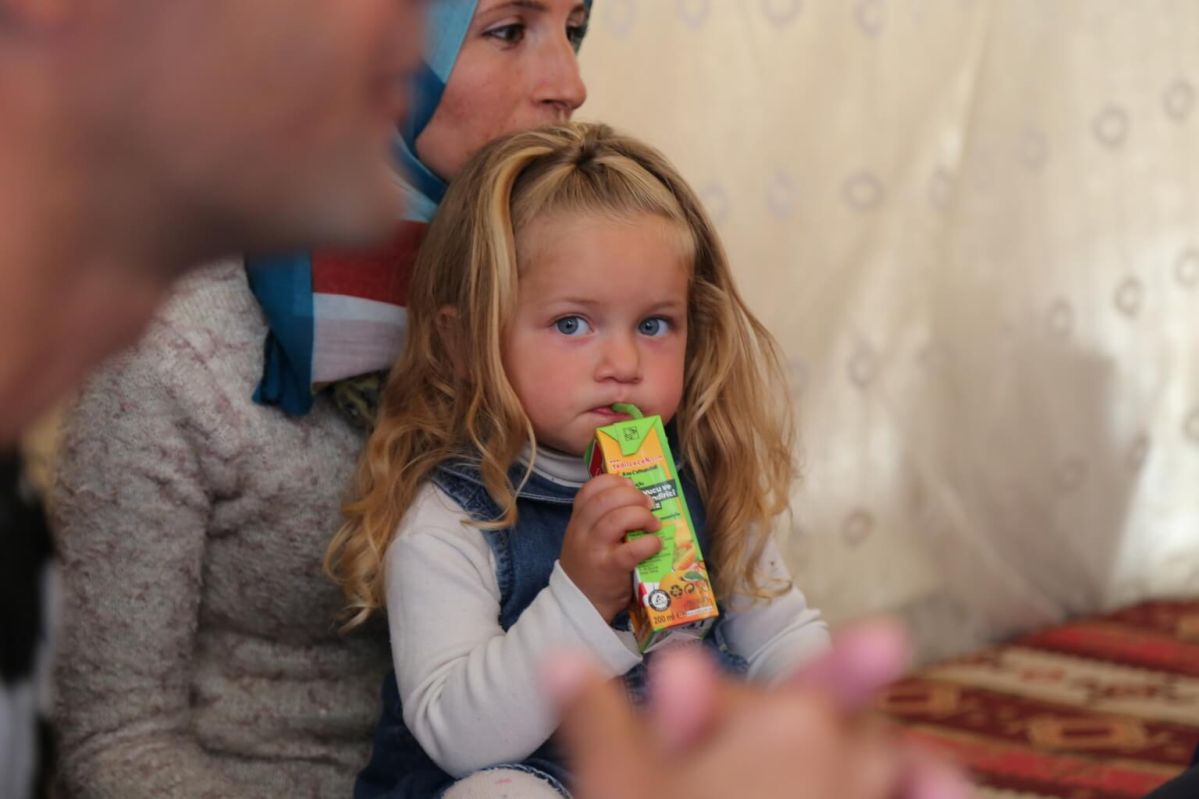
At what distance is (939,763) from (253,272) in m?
0.91

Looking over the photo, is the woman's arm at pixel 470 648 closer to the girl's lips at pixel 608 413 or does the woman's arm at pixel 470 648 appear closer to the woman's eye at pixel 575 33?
the girl's lips at pixel 608 413

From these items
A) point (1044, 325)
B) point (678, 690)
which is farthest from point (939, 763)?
point (1044, 325)

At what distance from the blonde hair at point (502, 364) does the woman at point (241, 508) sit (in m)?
0.05

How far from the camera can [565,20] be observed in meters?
1.30

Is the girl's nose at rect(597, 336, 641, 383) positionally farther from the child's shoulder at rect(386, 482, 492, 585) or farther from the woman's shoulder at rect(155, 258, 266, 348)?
the woman's shoulder at rect(155, 258, 266, 348)

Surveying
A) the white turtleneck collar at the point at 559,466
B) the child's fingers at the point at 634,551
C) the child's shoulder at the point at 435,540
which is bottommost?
the child's shoulder at the point at 435,540

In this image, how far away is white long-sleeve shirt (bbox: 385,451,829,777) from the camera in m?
1.04

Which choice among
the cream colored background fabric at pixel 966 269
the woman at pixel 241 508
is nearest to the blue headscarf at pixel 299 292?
the woman at pixel 241 508

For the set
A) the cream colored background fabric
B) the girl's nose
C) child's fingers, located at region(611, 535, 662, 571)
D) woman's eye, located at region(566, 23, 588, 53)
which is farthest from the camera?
the cream colored background fabric

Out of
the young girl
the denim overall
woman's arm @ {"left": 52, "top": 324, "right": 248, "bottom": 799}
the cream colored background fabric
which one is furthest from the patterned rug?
woman's arm @ {"left": 52, "top": 324, "right": 248, "bottom": 799}

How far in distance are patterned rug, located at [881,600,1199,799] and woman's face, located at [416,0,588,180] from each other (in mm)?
→ 1034

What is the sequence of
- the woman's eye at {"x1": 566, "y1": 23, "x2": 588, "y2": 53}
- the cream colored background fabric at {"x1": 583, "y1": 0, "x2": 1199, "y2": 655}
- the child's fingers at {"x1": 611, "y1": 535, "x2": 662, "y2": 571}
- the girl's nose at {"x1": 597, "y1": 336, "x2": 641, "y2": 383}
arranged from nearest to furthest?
the child's fingers at {"x1": 611, "y1": 535, "x2": 662, "y2": 571}
the girl's nose at {"x1": 597, "y1": 336, "x2": 641, "y2": 383}
the woman's eye at {"x1": 566, "y1": 23, "x2": 588, "y2": 53}
the cream colored background fabric at {"x1": 583, "y1": 0, "x2": 1199, "y2": 655}

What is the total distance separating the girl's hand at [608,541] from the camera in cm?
104

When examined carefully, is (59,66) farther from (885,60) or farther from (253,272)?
(885,60)
